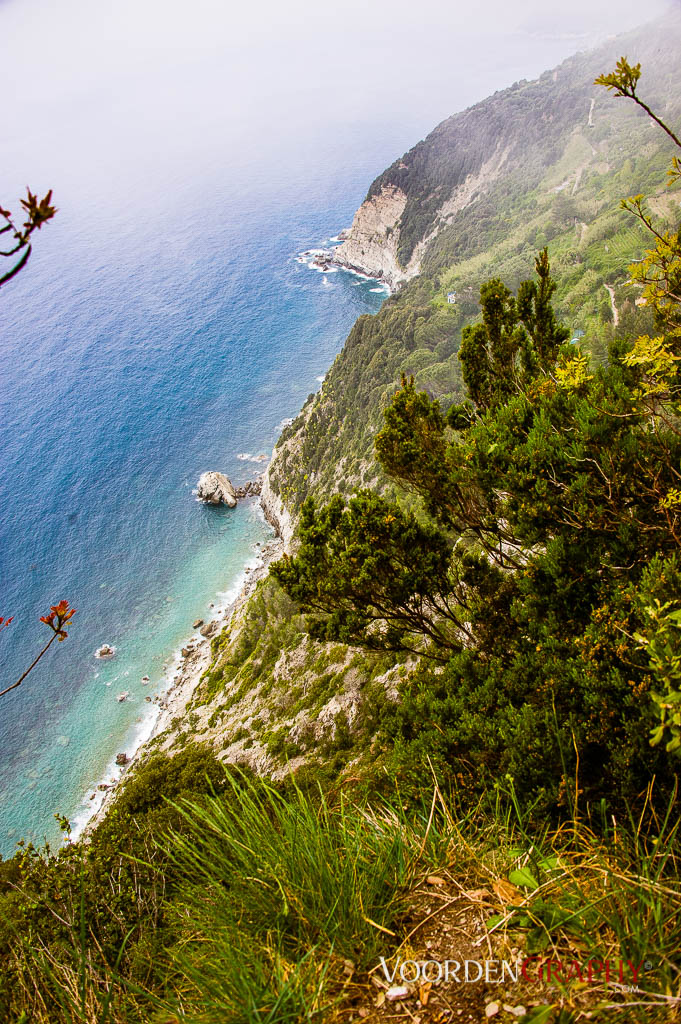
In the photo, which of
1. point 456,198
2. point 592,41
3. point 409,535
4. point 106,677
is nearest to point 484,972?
point 409,535

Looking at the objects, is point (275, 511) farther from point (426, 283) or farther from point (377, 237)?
point (377, 237)

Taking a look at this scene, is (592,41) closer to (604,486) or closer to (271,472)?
(271,472)

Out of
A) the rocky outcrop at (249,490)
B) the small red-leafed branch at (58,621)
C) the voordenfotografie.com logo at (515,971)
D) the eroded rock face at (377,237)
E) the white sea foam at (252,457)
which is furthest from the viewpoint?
the eroded rock face at (377,237)

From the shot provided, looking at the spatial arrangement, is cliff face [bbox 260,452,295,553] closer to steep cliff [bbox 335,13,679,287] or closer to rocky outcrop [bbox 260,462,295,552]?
rocky outcrop [bbox 260,462,295,552]

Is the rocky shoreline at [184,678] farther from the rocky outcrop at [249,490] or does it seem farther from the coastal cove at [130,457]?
the rocky outcrop at [249,490]

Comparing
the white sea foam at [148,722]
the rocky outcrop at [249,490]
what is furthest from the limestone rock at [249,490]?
the white sea foam at [148,722]

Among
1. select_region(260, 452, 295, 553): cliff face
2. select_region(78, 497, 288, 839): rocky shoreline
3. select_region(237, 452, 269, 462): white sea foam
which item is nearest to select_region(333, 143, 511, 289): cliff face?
select_region(237, 452, 269, 462): white sea foam
